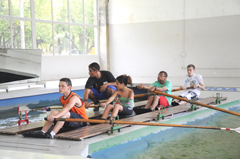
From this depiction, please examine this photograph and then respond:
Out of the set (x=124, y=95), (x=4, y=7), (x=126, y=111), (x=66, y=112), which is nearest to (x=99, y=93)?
(x=124, y=95)

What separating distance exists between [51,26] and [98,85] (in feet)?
25.5

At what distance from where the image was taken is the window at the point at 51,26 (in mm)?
11250

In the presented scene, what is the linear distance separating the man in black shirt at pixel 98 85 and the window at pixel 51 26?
660 cm

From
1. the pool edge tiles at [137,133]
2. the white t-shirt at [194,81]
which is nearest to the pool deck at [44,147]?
the pool edge tiles at [137,133]

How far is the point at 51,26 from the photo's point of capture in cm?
1288

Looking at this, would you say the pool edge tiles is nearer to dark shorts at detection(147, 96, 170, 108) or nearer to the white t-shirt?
dark shorts at detection(147, 96, 170, 108)

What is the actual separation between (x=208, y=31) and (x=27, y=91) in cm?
819

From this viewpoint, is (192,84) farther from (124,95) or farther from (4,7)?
(4,7)

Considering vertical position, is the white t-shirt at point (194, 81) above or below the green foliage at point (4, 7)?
below

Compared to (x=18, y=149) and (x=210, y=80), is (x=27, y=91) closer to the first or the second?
(x=18, y=149)

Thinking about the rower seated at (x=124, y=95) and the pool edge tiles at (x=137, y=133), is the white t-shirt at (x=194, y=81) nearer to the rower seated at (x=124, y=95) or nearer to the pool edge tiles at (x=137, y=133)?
the pool edge tiles at (x=137, y=133)

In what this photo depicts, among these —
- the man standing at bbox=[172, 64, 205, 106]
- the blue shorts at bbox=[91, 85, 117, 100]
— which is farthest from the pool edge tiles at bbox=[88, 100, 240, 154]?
the blue shorts at bbox=[91, 85, 117, 100]

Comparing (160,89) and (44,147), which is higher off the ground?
(160,89)

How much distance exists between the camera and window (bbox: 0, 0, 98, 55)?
36.9 ft
